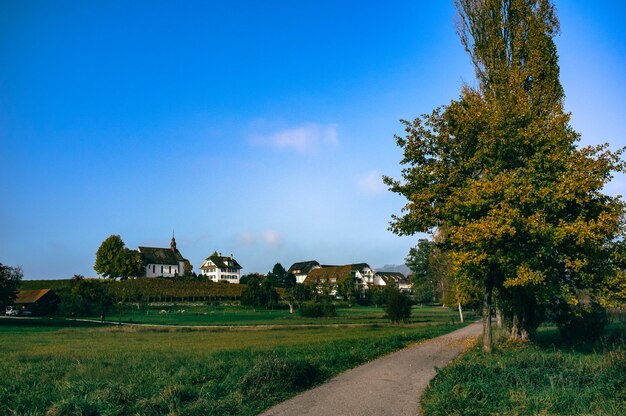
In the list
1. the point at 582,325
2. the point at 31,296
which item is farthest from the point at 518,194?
the point at 31,296

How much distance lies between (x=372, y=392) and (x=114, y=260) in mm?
116298

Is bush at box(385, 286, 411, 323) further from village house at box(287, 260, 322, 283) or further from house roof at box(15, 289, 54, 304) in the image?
village house at box(287, 260, 322, 283)

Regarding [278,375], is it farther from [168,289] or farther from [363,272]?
[363,272]

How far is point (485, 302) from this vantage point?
869 inches

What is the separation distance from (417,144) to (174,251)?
434ft

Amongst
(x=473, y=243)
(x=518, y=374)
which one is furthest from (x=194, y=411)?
(x=473, y=243)

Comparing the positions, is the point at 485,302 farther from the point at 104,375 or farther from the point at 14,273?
the point at 14,273

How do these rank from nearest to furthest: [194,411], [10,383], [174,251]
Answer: [194,411] < [10,383] < [174,251]

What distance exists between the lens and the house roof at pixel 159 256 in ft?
435

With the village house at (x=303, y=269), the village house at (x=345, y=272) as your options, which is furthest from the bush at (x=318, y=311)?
the village house at (x=303, y=269)

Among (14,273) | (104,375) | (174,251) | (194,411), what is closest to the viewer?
(194,411)

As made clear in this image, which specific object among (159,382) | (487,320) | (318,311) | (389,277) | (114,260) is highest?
(114,260)

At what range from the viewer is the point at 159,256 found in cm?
13712

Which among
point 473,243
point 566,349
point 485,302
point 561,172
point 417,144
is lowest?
point 566,349
